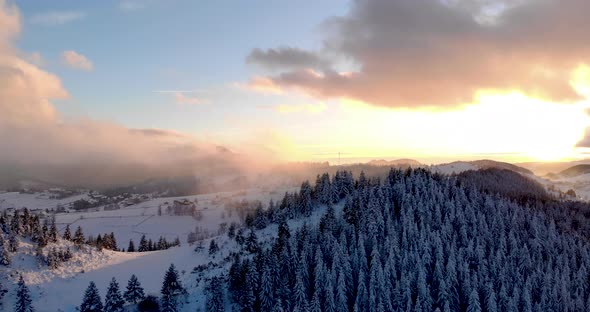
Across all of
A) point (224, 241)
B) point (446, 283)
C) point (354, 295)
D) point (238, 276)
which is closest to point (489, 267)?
point (446, 283)

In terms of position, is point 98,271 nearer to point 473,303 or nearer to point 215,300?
point 215,300

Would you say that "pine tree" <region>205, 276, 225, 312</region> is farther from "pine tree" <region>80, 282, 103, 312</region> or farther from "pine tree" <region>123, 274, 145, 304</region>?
"pine tree" <region>80, 282, 103, 312</region>

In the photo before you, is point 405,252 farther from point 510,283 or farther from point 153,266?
point 153,266

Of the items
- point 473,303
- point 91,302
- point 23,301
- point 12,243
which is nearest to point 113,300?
point 91,302

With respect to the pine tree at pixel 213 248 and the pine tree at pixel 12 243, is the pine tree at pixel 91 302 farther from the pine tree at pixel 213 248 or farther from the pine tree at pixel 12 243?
A: the pine tree at pixel 213 248

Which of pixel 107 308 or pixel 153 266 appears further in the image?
pixel 153 266

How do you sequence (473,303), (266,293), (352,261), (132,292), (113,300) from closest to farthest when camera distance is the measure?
1. (473,303)
2. (266,293)
3. (113,300)
4. (132,292)
5. (352,261)

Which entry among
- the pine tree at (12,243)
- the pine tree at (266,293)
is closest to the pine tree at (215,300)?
the pine tree at (266,293)
